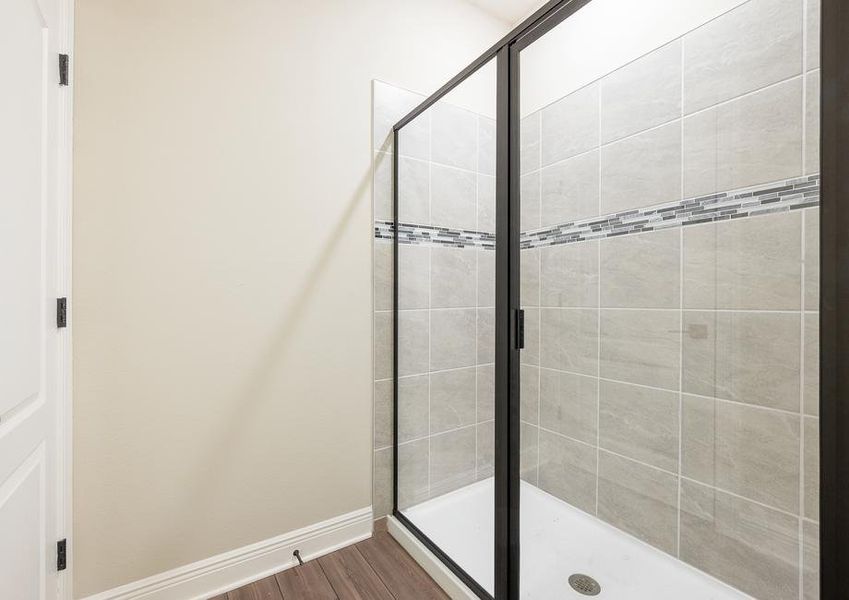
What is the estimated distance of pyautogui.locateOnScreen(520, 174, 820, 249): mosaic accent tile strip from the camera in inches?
36.6

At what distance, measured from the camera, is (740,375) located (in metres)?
1.05

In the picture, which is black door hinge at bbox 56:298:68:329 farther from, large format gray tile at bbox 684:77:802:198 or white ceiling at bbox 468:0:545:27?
white ceiling at bbox 468:0:545:27

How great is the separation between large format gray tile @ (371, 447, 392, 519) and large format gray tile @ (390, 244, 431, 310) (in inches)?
28.3

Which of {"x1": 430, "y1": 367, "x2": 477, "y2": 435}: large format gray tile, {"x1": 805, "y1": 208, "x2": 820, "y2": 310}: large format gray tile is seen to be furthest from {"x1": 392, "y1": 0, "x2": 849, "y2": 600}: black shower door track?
{"x1": 430, "y1": 367, "x2": 477, "y2": 435}: large format gray tile

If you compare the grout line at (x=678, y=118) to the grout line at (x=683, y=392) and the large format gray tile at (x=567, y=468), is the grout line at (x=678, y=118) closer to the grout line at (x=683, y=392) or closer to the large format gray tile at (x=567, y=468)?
the grout line at (x=683, y=392)

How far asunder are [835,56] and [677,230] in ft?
1.91

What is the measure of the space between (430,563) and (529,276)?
120cm

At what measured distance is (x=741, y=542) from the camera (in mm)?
1106

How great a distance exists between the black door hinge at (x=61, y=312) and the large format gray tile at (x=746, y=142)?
192 centimetres

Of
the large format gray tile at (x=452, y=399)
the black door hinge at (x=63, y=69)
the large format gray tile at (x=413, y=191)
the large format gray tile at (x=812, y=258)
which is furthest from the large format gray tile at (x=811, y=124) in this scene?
the black door hinge at (x=63, y=69)

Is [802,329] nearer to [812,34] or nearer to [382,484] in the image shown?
[812,34]

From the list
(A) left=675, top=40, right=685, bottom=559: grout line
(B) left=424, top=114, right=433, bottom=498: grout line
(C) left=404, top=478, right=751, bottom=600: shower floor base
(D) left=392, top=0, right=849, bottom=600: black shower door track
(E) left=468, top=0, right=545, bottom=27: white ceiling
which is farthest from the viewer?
(E) left=468, top=0, right=545, bottom=27: white ceiling

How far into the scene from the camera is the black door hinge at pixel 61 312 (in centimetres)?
117

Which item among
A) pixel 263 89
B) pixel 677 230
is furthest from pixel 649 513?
pixel 263 89
